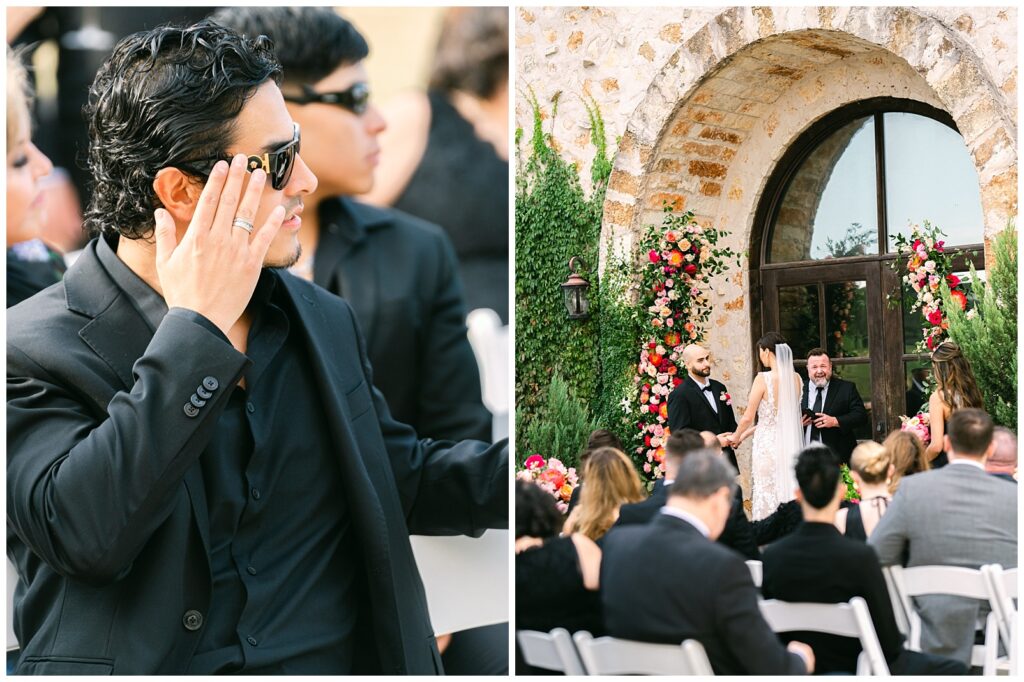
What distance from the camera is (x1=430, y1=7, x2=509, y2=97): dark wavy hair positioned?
311cm

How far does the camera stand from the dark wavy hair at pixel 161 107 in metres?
2.29

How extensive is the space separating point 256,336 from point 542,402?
2.21 m

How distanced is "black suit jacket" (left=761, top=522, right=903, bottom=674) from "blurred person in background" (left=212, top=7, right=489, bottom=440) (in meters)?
0.98

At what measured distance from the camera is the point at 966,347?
375cm

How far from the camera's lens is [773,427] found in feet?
13.9

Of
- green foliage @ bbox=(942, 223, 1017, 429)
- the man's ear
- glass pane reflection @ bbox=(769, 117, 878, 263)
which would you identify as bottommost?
green foliage @ bbox=(942, 223, 1017, 429)

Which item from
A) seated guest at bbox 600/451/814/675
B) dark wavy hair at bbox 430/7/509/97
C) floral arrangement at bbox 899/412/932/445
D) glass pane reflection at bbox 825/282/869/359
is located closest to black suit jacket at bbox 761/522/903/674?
seated guest at bbox 600/451/814/675

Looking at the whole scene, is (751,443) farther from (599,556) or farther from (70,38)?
(70,38)

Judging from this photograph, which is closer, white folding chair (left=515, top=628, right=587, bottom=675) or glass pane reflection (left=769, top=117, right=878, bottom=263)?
white folding chair (left=515, top=628, right=587, bottom=675)

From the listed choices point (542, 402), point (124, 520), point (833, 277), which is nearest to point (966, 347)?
point (833, 277)

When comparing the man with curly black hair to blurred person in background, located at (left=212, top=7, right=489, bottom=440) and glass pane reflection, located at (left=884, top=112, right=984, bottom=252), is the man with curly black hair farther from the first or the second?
glass pane reflection, located at (left=884, top=112, right=984, bottom=252)

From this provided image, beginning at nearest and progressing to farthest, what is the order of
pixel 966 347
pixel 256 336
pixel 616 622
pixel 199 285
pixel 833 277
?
pixel 199 285
pixel 256 336
pixel 616 622
pixel 966 347
pixel 833 277

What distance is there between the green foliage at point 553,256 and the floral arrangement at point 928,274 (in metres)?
1.39

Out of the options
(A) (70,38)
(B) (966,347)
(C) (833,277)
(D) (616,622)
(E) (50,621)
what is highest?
(A) (70,38)
